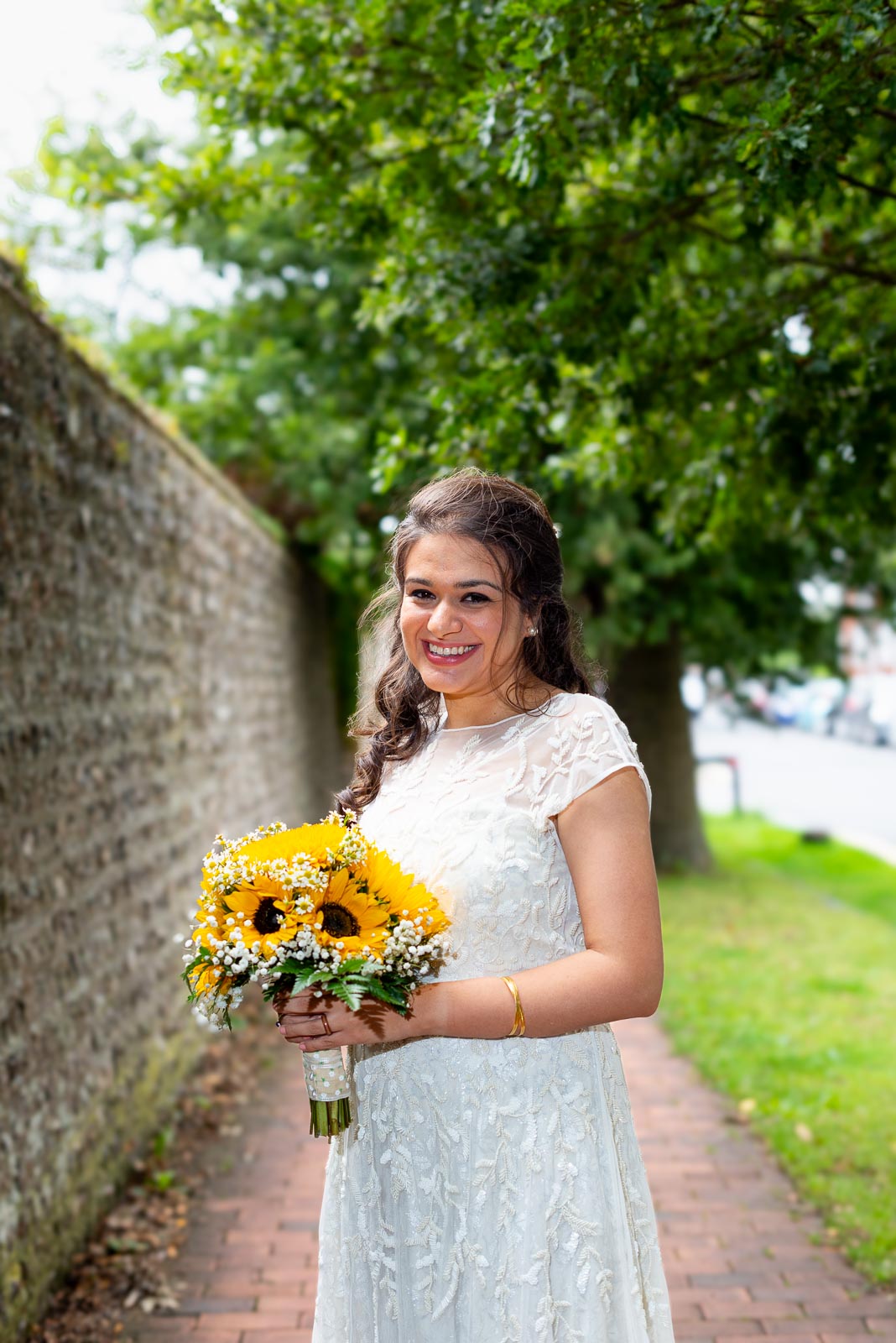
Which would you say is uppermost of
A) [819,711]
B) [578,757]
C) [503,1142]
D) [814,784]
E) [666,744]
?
[578,757]

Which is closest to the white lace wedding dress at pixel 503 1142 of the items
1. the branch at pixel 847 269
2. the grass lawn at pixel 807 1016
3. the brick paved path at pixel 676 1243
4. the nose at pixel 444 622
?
the nose at pixel 444 622

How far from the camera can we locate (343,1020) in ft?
7.08

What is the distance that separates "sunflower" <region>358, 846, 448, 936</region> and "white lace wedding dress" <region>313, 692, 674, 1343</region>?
10 centimetres

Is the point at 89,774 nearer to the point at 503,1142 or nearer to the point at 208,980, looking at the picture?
the point at 208,980

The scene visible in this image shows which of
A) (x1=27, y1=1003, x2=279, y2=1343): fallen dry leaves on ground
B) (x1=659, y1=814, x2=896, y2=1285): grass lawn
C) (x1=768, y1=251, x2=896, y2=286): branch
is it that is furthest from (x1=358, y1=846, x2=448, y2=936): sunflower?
(x1=768, y1=251, x2=896, y2=286): branch

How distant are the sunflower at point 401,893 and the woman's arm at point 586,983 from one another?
11cm

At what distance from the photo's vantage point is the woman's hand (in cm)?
215

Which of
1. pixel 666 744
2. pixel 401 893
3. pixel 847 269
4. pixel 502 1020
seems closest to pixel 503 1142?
pixel 502 1020

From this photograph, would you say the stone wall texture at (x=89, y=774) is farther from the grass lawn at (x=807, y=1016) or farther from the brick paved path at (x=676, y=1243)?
the grass lawn at (x=807, y=1016)

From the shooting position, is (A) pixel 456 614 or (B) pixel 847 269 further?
(B) pixel 847 269

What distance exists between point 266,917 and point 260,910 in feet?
0.06

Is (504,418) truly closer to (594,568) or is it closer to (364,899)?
(364,899)

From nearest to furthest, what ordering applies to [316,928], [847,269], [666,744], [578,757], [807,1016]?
[316,928] < [578,757] < [847,269] < [807,1016] < [666,744]

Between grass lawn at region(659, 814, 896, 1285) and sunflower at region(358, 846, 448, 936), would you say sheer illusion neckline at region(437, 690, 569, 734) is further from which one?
grass lawn at region(659, 814, 896, 1285)
